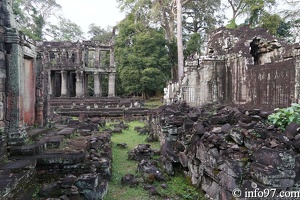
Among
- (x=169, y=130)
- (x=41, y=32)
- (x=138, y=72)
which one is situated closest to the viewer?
(x=169, y=130)

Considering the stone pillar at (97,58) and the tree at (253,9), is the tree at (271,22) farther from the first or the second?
the stone pillar at (97,58)

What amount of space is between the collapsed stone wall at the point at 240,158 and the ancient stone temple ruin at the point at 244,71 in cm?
210

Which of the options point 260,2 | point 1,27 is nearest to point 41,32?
A: point 260,2

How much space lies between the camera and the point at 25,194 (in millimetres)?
4262

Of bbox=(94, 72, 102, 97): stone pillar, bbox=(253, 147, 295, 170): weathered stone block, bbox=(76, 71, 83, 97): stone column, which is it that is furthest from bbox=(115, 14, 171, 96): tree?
bbox=(253, 147, 295, 170): weathered stone block

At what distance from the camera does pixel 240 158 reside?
4.18 m

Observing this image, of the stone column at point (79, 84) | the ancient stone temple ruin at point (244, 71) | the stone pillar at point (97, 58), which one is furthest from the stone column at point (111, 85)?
the ancient stone temple ruin at point (244, 71)

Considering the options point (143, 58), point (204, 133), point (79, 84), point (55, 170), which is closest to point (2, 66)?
point (55, 170)

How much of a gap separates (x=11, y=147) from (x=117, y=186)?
251 cm

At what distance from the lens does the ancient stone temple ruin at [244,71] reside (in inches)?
285

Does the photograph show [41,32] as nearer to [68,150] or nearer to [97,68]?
[97,68]

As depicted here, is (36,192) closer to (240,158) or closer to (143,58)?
(240,158)

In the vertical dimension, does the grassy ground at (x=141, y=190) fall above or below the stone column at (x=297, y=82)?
below

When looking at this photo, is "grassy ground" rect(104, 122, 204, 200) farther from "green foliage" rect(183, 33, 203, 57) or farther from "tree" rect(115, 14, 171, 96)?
"green foliage" rect(183, 33, 203, 57)
